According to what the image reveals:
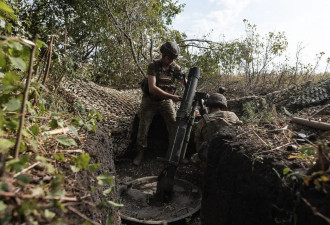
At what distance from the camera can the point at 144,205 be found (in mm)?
3824

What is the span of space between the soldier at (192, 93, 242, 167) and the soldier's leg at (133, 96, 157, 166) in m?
1.09

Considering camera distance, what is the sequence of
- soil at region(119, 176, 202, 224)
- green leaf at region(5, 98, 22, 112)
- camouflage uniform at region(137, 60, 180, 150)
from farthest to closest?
camouflage uniform at region(137, 60, 180, 150), soil at region(119, 176, 202, 224), green leaf at region(5, 98, 22, 112)

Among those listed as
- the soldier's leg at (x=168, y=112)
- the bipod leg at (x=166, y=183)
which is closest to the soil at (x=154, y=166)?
the soldier's leg at (x=168, y=112)

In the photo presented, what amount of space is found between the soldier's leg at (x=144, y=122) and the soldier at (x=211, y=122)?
1092 millimetres

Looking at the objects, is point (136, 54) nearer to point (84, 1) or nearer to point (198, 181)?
point (84, 1)

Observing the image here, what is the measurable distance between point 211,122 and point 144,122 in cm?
157

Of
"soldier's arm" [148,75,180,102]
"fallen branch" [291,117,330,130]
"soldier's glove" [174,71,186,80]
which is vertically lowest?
"fallen branch" [291,117,330,130]

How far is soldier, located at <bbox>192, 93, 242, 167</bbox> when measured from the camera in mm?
3830

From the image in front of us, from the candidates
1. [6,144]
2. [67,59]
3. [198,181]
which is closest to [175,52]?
[67,59]

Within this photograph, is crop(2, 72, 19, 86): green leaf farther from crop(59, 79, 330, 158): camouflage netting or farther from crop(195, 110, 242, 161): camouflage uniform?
crop(59, 79, 330, 158): camouflage netting

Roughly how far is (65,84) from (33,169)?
377 centimetres

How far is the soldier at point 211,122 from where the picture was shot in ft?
12.6

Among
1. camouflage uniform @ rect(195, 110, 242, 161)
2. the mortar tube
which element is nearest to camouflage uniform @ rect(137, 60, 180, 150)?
camouflage uniform @ rect(195, 110, 242, 161)

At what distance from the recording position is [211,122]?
159 inches
